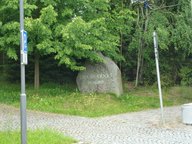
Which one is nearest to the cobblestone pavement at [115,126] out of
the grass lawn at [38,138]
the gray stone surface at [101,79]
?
the grass lawn at [38,138]

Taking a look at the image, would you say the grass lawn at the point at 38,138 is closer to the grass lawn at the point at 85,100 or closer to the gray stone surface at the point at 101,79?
the grass lawn at the point at 85,100

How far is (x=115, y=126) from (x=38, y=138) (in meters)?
3.13

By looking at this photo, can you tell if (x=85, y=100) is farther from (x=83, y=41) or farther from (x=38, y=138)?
(x=38, y=138)

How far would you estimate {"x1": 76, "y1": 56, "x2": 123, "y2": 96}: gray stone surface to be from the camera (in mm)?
17828

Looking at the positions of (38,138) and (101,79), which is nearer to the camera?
(38,138)

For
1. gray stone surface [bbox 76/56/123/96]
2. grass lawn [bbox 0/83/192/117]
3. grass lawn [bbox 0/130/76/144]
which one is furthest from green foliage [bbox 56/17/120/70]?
grass lawn [bbox 0/130/76/144]

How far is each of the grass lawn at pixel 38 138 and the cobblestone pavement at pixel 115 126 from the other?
→ 47 centimetres

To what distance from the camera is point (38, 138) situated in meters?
9.65

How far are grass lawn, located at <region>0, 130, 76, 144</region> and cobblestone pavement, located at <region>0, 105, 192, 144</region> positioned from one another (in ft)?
1.53

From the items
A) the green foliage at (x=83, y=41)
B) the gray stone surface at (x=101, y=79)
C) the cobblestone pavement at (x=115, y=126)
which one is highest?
the green foliage at (x=83, y=41)

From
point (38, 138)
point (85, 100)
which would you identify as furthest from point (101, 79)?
point (38, 138)

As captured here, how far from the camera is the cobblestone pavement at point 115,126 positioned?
33.3ft

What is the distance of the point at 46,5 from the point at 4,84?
18.5 feet

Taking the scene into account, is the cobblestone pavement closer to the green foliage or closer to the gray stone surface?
the gray stone surface
